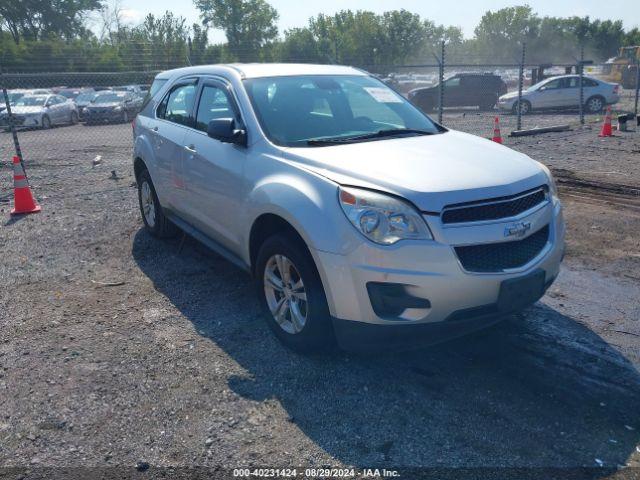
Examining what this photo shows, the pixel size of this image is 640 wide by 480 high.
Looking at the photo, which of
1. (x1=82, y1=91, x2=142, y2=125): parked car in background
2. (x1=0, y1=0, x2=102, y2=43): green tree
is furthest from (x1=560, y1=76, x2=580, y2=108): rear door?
(x1=0, y1=0, x2=102, y2=43): green tree

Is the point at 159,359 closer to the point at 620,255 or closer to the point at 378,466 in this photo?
the point at 378,466

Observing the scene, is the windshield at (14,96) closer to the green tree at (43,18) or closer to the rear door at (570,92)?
the rear door at (570,92)

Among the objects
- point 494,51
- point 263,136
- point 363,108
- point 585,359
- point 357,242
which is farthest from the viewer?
point 494,51

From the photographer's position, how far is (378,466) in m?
2.97

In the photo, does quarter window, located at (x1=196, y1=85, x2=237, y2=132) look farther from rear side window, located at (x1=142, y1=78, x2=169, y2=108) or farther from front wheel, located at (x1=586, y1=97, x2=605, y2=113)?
front wheel, located at (x1=586, y1=97, x2=605, y2=113)

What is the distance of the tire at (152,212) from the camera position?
656cm

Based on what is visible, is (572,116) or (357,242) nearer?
(357,242)

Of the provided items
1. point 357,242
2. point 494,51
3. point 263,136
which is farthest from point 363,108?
point 494,51

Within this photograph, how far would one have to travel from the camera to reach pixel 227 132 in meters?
4.41

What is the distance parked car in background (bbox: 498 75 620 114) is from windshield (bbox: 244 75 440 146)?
20660mm

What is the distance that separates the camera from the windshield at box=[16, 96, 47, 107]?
2489 centimetres

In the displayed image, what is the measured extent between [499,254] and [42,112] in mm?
24775

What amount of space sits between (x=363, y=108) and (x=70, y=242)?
154 inches

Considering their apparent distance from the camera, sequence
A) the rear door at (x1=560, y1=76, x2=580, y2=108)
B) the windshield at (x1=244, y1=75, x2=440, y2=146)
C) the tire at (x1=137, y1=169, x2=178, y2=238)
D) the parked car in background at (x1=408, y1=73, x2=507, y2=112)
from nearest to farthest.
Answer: the windshield at (x1=244, y1=75, x2=440, y2=146), the tire at (x1=137, y1=169, x2=178, y2=238), the rear door at (x1=560, y1=76, x2=580, y2=108), the parked car in background at (x1=408, y1=73, x2=507, y2=112)
